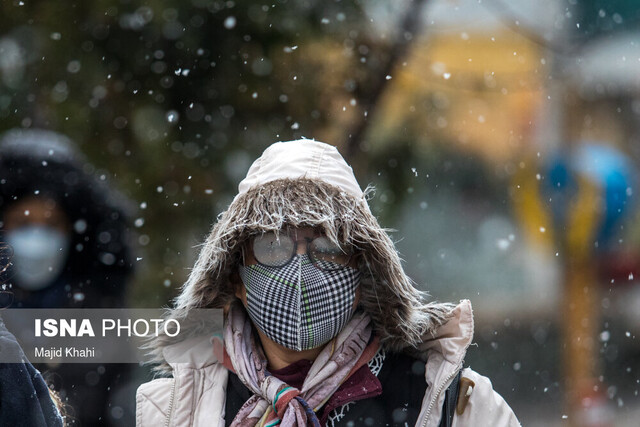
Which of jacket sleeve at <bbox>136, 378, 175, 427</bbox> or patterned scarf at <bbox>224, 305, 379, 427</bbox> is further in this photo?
jacket sleeve at <bbox>136, 378, 175, 427</bbox>

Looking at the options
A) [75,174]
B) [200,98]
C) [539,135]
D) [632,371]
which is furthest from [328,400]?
[632,371]

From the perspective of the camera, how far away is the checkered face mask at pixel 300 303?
8.23 ft

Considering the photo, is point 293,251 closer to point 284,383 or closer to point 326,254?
point 326,254

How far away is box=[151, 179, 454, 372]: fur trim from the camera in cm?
259

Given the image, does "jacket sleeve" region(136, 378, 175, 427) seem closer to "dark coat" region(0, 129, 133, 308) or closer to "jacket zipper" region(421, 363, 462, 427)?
"jacket zipper" region(421, 363, 462, 427)

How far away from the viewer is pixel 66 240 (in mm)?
4402

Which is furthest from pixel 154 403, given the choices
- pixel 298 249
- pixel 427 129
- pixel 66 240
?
pixel 427 129

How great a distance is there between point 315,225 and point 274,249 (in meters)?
0.15

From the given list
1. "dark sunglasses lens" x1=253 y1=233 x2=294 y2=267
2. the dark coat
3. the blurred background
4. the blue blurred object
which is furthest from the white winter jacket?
the blue blurred object

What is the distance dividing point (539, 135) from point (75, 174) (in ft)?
12.6

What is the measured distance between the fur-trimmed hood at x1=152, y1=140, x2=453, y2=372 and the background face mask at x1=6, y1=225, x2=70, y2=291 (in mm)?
1531

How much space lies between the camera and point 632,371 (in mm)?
7492

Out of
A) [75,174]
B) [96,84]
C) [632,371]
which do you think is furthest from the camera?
[632,371]

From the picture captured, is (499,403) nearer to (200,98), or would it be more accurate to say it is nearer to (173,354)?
(173,354)
